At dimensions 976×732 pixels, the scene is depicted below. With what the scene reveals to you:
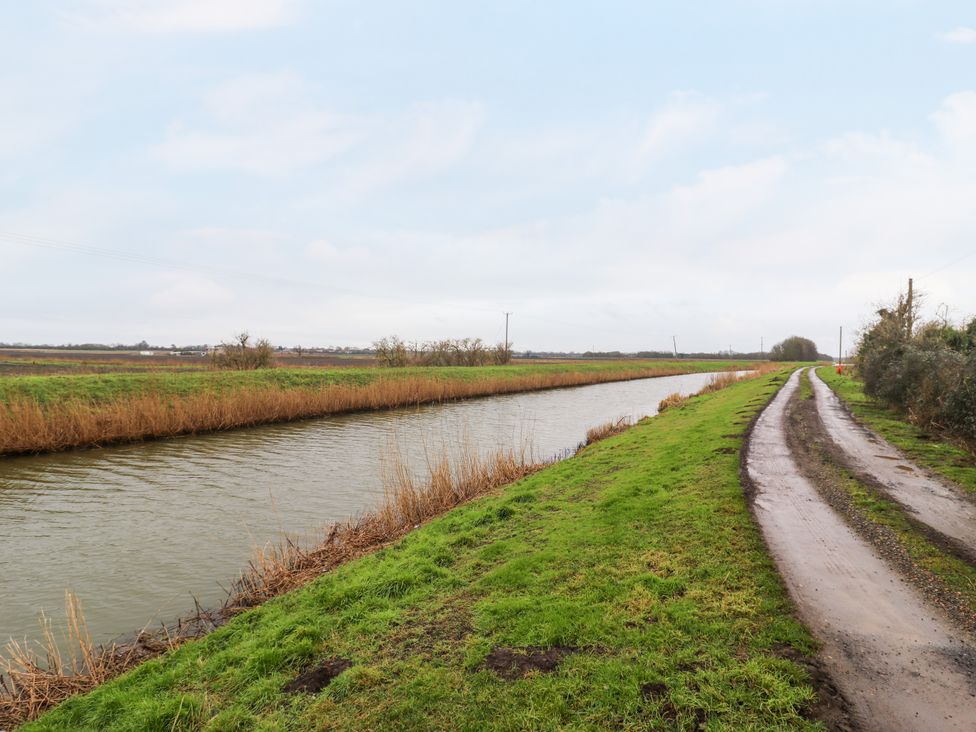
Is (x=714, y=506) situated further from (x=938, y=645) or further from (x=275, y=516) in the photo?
(x=275, y=516)

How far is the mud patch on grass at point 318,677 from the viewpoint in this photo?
163 inches

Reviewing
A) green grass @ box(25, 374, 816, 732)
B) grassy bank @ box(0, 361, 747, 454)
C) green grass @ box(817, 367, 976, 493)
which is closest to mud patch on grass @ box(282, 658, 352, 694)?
green grass @ box(25, 374, 816, 732)

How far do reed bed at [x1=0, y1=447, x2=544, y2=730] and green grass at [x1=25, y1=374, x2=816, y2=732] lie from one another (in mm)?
560

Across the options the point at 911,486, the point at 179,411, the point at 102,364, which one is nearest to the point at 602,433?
the point at 911,486

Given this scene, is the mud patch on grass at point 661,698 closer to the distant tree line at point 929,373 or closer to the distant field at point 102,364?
the distant tree line at point 929,373

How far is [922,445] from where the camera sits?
464 inches

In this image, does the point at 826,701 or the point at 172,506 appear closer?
the point at 826,701

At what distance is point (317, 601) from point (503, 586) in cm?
218

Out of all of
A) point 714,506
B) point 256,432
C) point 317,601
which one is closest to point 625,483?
point 714,506

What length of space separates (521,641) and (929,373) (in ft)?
50.1

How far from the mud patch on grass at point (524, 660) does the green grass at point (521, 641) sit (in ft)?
0.26

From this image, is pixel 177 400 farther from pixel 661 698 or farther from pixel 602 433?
pixel 661 698

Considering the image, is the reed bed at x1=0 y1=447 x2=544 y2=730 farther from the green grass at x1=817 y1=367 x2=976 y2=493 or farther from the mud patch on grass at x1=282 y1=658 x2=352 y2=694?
the green grass at x1=817 y1=367 x2=976 y2=493

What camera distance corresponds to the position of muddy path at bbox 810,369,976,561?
20.9 ft
